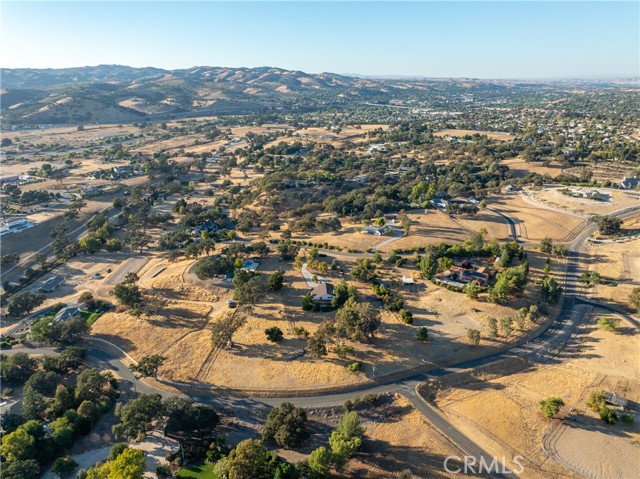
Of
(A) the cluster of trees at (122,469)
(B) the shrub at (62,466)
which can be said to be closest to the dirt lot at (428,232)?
(A) the cluster of trees at (122,469)

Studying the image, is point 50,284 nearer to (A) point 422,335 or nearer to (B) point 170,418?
(B) point 170,418

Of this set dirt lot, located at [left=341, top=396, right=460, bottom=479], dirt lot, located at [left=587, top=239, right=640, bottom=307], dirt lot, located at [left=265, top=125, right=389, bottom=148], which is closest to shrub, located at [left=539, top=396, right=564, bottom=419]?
dirt lot, located at [left=341, top=396, right=460, bottom=479]

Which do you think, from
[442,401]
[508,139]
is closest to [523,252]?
[442,401]

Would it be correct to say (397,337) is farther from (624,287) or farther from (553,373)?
(624,287)

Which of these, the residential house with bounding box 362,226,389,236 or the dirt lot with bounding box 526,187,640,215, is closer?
the residential house with bounding box 362,226,389,236

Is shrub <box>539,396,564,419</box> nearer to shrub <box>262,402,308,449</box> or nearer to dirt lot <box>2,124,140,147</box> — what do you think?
shrub <box>262,402,308,449</box>
